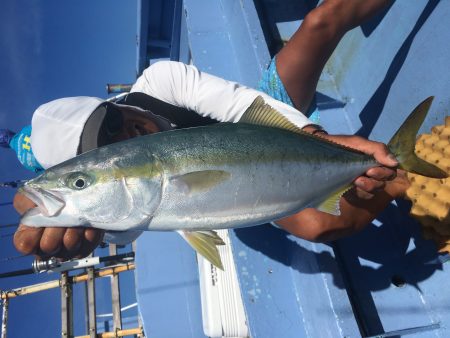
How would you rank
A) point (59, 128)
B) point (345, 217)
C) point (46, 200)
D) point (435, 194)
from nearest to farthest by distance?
1. point (46, 200)
2. point (59, 128)
3. point (435, 194)
4. point (345, 217)

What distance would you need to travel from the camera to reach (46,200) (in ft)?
3.43

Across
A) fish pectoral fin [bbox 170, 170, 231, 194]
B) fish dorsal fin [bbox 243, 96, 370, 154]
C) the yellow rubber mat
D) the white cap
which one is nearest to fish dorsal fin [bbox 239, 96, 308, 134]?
fish dorsal fin [bbox 243, 96, 370, 154]

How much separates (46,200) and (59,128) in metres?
0.66

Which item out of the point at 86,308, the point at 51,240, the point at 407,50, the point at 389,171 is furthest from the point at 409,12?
the point at 86,308

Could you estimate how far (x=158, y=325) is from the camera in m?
3.04

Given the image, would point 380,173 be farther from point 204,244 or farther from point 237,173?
point 204,244

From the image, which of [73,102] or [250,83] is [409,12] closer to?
[250,83]

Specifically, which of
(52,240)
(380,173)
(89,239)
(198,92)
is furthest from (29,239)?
(380,173)

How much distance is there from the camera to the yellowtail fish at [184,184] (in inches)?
42.6

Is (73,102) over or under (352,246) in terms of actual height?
over

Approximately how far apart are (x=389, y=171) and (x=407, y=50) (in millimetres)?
1420

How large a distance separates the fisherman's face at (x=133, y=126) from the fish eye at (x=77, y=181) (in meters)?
0.60

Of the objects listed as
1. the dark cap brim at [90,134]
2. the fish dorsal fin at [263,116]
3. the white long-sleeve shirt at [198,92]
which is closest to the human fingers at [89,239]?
the dark cap brim at [90,134]

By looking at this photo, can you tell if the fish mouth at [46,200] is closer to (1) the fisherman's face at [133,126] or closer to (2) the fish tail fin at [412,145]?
(1) the fisherman's face at [133,126]
